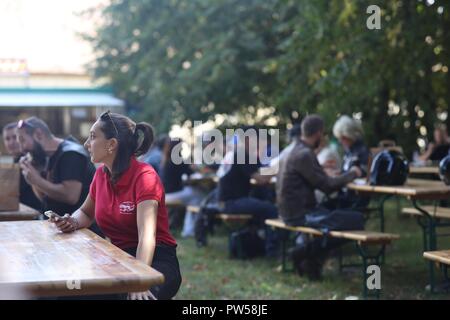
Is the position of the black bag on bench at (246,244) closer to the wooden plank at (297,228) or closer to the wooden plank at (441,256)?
the wooden plank at (297,228)

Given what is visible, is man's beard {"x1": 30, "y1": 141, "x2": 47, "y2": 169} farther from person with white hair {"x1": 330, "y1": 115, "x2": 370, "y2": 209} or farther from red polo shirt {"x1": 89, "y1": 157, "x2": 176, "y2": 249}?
person with white hair {"x1": 330, "y1": 115, "x2": 370, "y2": 209}

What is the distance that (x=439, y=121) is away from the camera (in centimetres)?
1533

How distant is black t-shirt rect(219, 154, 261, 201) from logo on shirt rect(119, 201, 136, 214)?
5451 mm

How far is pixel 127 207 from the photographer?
438 cm

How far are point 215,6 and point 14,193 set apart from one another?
12183mm

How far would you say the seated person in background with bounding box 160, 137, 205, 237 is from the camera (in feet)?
39.2

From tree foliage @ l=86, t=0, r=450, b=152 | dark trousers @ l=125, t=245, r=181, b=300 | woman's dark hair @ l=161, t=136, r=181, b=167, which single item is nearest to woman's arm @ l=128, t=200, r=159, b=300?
dark trousers @ l=125, t=245, r=181, b=300

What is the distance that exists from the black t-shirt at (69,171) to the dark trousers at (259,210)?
3.97m

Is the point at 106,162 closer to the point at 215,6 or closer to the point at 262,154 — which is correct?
the point at 262,154

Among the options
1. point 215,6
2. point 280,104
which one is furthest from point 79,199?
point 215,6

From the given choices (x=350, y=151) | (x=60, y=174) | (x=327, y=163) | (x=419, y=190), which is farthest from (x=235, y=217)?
(x=60, y=174)

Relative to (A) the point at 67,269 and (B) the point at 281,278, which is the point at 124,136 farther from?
(B) the point at 281,278

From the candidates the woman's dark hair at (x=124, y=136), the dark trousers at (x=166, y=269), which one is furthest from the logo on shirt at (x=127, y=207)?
the dark trousers at (x=166, y=269)

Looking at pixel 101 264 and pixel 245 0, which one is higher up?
pixel 245 0
